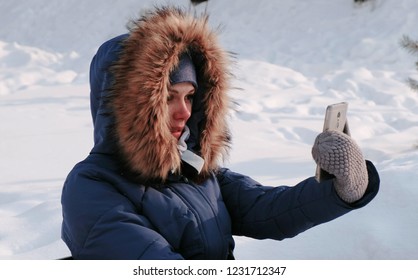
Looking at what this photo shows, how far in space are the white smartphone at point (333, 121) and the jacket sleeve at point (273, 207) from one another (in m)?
0.06

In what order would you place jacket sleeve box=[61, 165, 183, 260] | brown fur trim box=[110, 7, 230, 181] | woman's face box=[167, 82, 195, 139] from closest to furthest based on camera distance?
jacket sleeve box=[61, 165, 183, 260]
brown fur trim box=[110, 7, 230, 181]
woman's face box=[167, 82, 195, 139]

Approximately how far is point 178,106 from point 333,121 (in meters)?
0.44

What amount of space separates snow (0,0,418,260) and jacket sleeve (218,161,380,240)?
455 mm

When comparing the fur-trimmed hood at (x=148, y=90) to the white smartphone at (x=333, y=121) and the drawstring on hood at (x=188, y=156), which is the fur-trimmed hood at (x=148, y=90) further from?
the white smartphone at (x=333, y=121)

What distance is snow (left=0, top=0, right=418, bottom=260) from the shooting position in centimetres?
331

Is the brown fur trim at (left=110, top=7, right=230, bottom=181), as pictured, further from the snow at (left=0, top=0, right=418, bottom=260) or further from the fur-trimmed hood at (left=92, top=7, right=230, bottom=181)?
the snow at (left=0, top=0, right=418, bottom=260)

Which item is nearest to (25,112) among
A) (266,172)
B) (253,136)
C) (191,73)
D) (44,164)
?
(44,164)

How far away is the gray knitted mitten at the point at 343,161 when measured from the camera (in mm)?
1783

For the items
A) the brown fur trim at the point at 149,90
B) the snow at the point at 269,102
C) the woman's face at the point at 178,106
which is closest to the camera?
the brown fur trim at the point at 149,90

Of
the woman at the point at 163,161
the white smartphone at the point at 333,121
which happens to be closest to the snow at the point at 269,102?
the woman at the point at 163,161

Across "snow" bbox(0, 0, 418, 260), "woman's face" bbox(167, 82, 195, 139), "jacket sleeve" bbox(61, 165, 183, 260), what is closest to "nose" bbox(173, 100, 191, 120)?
"woman's face" bbox(167, 82, 195, 139)

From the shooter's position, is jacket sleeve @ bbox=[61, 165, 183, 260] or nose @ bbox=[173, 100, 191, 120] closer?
jacket sleeve @ bbox=[61, 165, 183, 260]
